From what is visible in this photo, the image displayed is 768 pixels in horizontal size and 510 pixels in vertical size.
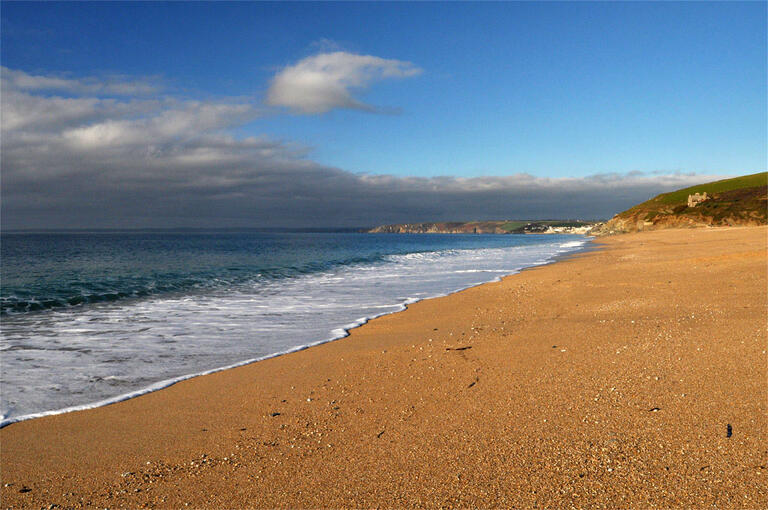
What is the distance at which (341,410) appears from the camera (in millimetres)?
4898

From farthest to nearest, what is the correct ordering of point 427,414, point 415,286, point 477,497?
point 415,286, point 427,414, point 477,497

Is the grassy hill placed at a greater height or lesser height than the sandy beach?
greater

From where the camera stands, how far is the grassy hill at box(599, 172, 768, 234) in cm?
6166

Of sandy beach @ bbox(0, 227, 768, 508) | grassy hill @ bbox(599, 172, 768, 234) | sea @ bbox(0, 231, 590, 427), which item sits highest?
grassy hill @ bbox(599, 172, 768, 234)

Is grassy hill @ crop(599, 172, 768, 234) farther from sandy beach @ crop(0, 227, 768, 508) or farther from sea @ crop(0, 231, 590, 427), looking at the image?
sandy beach @ crop(0, 227, 768, 508)

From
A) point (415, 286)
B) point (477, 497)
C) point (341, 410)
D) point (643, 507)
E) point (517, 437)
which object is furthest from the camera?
point (415, 286)

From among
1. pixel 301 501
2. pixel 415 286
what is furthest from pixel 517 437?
pixel 415 286

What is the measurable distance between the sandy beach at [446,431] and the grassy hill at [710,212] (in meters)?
69.3

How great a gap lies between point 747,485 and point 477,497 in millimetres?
1808

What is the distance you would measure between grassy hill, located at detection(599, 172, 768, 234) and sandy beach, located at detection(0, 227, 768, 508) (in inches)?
2730

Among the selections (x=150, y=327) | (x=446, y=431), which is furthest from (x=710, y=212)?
(x=446, y=431)

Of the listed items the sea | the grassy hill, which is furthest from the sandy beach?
the grassy hill

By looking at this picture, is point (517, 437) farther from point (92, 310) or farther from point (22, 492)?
point (92, 310)

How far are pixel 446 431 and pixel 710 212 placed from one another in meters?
80.7
